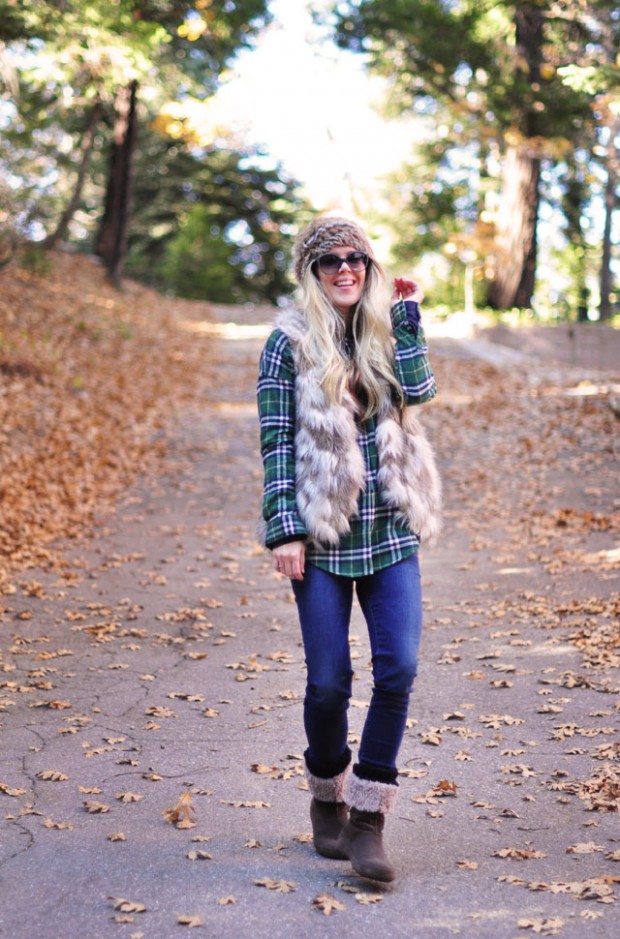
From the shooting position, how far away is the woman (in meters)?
3.68

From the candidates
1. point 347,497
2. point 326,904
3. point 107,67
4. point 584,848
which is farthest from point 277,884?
point 107,67

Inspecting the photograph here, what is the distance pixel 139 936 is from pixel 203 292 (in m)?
30.0

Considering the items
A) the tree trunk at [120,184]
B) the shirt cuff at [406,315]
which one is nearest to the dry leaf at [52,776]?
the shirt cuff at [406,315]

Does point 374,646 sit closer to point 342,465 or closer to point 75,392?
point 342,465

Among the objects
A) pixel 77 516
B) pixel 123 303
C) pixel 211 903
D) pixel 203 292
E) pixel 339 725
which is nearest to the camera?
pixel 211 903

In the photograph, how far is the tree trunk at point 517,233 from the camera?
2394 cm

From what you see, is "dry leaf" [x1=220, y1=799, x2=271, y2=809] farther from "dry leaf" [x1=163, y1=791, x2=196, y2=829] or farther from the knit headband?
the knit headband

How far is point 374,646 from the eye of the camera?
3.68 m

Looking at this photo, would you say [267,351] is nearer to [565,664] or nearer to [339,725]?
[339,725]

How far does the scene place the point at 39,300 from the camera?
20.3 m

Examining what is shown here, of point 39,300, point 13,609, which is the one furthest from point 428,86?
point 13,609

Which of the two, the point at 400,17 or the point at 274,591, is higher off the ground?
the point at 400,17

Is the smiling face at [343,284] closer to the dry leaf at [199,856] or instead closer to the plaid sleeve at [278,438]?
the plaid sleeve at [278,438]

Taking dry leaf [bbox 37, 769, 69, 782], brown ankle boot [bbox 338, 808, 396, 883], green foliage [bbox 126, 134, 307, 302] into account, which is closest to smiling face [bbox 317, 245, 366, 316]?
brown ankle boot [bbox 338, 808, 396, 883]
